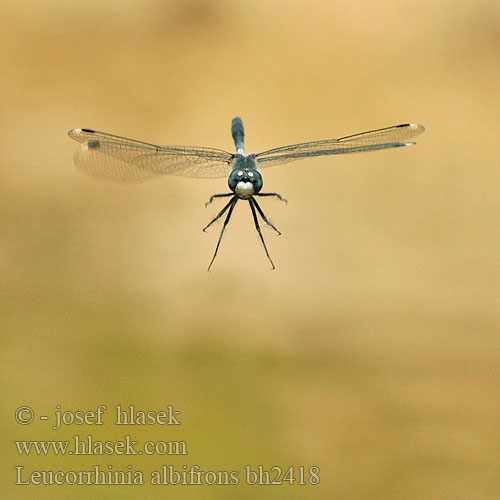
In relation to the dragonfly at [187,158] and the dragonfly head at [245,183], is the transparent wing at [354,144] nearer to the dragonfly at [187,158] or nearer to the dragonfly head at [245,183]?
the dragonfly at [187,158]

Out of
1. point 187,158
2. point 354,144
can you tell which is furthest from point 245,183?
point 354,144

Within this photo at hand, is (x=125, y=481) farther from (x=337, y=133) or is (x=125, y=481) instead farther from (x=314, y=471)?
(x=337, y=133)

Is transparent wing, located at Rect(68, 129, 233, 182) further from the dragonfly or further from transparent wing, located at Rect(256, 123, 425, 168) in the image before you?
transparent wing, located at Rect(256, 123, 425, 168)

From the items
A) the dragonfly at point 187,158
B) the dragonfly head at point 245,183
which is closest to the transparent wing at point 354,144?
the dragonfly at point 187,158

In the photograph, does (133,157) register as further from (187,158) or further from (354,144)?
(354,144)

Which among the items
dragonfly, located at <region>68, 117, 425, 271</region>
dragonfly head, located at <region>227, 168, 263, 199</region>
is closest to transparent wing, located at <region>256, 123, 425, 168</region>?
dragonfly, located at <region>68, 117, 425, 271</region>

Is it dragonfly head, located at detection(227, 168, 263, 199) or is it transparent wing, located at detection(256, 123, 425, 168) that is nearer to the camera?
dragonfly head, located at detection(227, 168, 263, 199)
